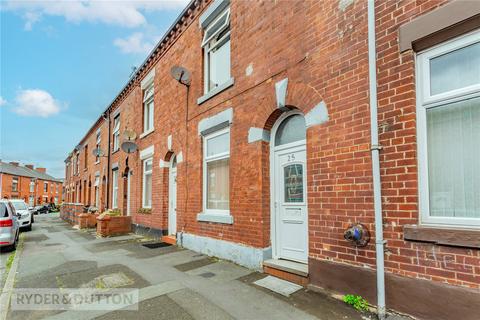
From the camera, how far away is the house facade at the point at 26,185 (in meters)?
48.4

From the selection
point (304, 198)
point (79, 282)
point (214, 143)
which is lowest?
point (79, 282)

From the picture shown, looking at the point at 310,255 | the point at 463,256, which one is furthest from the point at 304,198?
the point at 463,256

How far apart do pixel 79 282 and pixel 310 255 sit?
416cm

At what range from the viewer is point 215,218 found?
22.6 ft

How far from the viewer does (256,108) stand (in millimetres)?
5941

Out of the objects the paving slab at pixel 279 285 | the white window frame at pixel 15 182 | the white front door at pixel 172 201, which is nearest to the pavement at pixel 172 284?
the paving slab at pixel 279 285

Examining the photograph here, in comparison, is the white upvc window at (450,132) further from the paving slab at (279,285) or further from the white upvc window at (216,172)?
the white upvc window at (216,172)

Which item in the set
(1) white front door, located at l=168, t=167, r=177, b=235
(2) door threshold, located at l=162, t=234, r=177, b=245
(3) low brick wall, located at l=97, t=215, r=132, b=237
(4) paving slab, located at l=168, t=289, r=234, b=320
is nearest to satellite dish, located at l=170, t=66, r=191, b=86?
(1) white front door, located at l=168, t=167, r=177, b=235

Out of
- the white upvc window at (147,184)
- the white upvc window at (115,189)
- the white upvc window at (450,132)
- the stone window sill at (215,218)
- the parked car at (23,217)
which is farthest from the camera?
the white upvc window at (115,189)

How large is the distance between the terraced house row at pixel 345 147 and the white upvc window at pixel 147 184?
376 cm

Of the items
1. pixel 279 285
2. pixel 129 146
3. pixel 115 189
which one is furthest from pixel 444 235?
pixel 115 189

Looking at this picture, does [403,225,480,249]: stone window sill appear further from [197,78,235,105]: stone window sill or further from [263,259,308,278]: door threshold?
[197,78,235,105]: stone window sill

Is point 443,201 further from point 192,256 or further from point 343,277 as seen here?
point 192,256

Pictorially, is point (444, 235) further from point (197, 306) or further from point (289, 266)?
point (197, 306)
